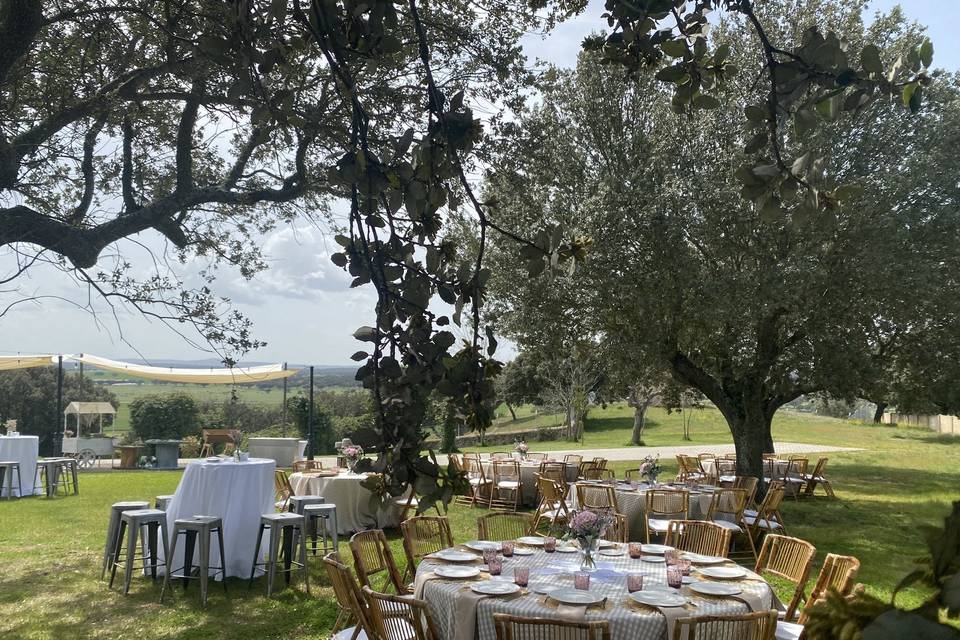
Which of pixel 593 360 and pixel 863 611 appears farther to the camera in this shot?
pixel 593 360

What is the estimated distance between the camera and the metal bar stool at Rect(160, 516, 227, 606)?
691 centimetres

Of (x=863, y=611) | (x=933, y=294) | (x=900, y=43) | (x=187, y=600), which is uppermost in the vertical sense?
(x=900, y=43)

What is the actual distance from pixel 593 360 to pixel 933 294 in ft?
15.6

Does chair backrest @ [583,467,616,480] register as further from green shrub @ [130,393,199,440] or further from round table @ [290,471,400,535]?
green shrub @ [130,393,199,440]

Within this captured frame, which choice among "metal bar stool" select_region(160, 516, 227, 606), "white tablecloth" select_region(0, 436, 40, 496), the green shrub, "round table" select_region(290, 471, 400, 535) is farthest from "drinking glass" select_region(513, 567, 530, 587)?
the green shrub

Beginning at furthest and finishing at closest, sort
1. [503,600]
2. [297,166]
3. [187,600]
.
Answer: [187,600], [297,166], [503,600]

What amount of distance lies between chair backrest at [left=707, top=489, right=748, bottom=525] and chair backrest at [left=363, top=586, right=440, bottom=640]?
5.37 meters

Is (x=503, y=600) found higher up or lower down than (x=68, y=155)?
lower down

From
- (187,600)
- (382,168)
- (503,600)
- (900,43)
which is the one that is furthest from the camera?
(900,43)

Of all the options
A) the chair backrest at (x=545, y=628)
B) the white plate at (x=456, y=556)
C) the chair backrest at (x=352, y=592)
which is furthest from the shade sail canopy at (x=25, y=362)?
the chair backrest at (x=545, y=628)

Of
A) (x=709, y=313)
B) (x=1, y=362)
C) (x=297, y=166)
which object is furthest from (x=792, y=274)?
(x=1, y=362)

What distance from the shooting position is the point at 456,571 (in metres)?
4.76

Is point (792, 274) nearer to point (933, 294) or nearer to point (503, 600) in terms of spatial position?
point (933, 294)

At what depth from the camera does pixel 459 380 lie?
1542 mm
